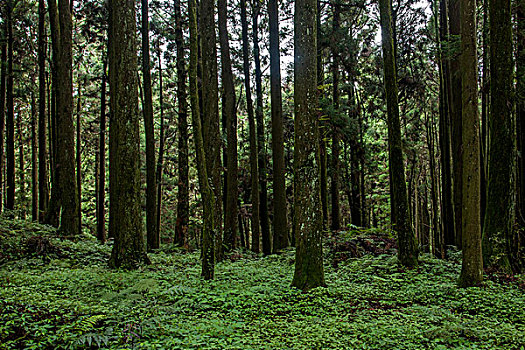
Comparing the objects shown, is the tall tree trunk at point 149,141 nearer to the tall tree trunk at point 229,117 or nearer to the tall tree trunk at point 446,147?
the tall tree trunk at point 229,117

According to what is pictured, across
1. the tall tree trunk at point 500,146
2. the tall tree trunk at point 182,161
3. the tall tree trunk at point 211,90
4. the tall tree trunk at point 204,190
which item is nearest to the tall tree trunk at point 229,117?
the tall tree trunk at point 211,90

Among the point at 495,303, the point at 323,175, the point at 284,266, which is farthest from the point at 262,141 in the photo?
the point at 495,303

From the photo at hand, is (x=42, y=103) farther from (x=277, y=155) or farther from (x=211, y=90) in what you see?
(x=277, y=155)

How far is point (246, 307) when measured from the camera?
6668 mm

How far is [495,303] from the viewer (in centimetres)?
671

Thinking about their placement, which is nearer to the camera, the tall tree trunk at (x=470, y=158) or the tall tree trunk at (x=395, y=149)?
the tall tree trunk at (x=470, y=158)

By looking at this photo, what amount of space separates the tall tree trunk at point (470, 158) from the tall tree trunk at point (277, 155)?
712 cm

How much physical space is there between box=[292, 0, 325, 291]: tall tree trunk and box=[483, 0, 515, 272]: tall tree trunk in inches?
178

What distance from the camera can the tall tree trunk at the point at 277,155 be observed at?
14.1 m

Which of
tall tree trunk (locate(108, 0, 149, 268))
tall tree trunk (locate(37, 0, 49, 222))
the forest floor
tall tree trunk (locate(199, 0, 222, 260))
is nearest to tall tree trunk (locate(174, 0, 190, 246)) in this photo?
tall tree trunk (locate(37, 0, 49, 222))

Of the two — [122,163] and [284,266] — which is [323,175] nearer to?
[284,266]

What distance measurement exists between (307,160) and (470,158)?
3.17m

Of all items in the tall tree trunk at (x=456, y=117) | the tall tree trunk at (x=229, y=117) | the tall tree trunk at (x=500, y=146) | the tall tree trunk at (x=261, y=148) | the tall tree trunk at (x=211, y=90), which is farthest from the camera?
the tall tree trunk at (x=261, y=148)

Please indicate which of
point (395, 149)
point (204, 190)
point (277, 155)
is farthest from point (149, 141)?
point (395, 149)
